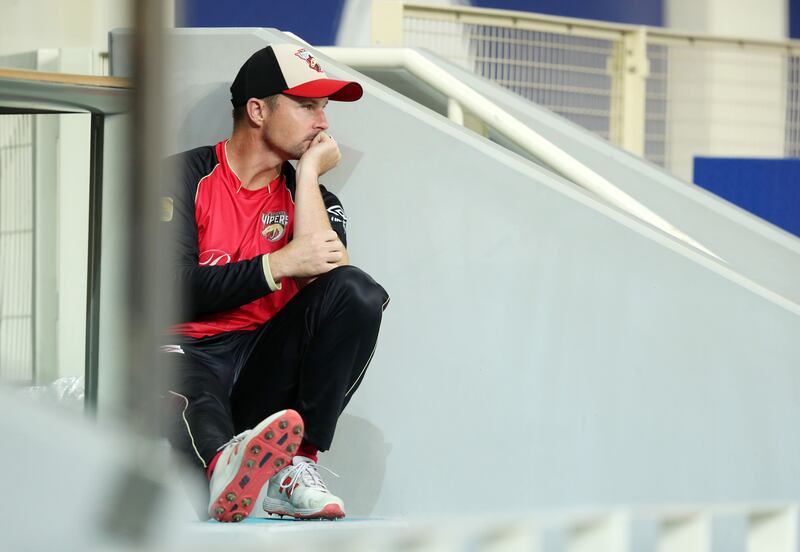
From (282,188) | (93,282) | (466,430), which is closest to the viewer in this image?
(93,282)

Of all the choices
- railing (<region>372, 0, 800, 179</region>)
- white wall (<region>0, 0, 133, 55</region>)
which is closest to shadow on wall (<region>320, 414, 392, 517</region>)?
white wall (<region>0, 0, 133, 55</region>)

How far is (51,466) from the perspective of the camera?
0.89m

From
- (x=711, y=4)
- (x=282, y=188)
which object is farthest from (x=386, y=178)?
(x=711, y=4)

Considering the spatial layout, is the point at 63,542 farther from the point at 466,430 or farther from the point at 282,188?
the point at 466,430

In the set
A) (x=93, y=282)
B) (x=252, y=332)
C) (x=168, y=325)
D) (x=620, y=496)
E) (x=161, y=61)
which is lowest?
(x=620, y=496)

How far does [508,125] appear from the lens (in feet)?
10.6

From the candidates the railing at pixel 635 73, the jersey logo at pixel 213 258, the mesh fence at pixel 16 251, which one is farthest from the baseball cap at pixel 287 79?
the railing at pixel 635 73

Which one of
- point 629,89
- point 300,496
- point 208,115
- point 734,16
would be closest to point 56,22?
point 300,496

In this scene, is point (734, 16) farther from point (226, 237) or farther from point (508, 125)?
point (226, 237)

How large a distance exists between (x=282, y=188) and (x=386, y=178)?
1.03 feet

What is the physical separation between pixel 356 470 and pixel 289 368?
1.63 ft

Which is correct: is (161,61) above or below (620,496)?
above

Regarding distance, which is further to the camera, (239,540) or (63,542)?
(239,540)

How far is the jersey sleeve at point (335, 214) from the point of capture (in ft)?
8.25
